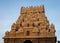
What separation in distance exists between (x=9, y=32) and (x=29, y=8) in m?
7.96

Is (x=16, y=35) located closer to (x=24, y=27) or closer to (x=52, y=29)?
(x=24, y=27)

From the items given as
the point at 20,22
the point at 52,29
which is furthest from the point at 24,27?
the point at 52,29

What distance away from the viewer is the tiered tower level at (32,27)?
44.7 m

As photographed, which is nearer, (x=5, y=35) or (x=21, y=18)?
(x=5, y=35)

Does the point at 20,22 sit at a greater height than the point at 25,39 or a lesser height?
greater

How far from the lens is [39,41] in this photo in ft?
145

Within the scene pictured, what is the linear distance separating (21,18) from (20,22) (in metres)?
1.27

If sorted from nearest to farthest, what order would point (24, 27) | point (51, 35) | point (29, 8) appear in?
1. point (51, 35)
2. point (24, 27)
3. point (29, 8)

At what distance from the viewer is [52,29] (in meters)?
45.1

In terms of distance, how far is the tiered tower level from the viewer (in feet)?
147

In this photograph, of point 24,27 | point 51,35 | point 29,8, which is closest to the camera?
point 51,35

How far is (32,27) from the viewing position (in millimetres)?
46531

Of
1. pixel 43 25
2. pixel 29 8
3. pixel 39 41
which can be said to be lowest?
pixel 39 41

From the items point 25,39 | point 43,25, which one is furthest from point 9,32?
point 43,25
